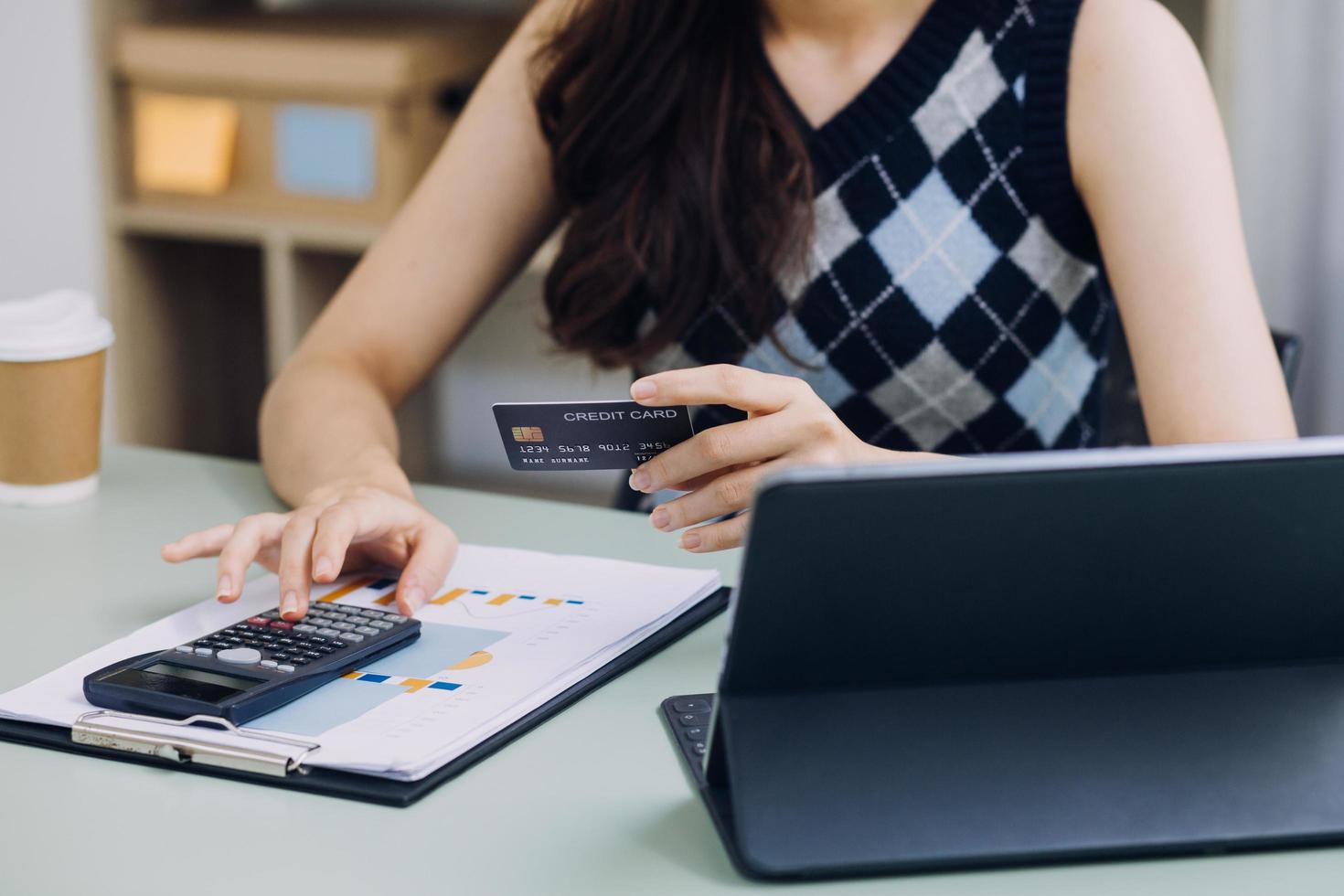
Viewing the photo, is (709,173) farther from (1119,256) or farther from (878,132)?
(1119,256)

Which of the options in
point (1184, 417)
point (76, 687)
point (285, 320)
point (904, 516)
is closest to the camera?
point (904, 516)

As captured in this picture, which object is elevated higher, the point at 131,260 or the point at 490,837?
the point at 131,260

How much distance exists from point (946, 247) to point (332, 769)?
29.0 inches

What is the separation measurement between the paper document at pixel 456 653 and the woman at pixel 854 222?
224 millimetres

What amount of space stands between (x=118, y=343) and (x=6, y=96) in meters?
0.40

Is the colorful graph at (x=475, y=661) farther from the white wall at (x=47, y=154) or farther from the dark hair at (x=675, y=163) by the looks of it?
the white wall at (x=47, y=154)

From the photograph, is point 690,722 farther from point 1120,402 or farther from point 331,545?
point 1120,402

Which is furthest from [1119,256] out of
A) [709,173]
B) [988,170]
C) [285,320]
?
[285,320]

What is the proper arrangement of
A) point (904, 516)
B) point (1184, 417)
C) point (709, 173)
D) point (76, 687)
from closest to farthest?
point (904, 516), point (76, 687), point (1184, 417), point (709, 173)

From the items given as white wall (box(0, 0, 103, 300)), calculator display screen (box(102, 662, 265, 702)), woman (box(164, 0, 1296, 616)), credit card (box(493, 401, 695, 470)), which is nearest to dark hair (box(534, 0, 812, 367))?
woman (box(164, 0, 1296, 616))

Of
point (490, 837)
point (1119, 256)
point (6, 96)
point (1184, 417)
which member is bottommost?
point (490, 837)

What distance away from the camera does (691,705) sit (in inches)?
27.5

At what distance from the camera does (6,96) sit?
7.20 ft

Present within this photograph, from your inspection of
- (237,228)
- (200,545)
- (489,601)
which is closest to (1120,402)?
(489,601)
